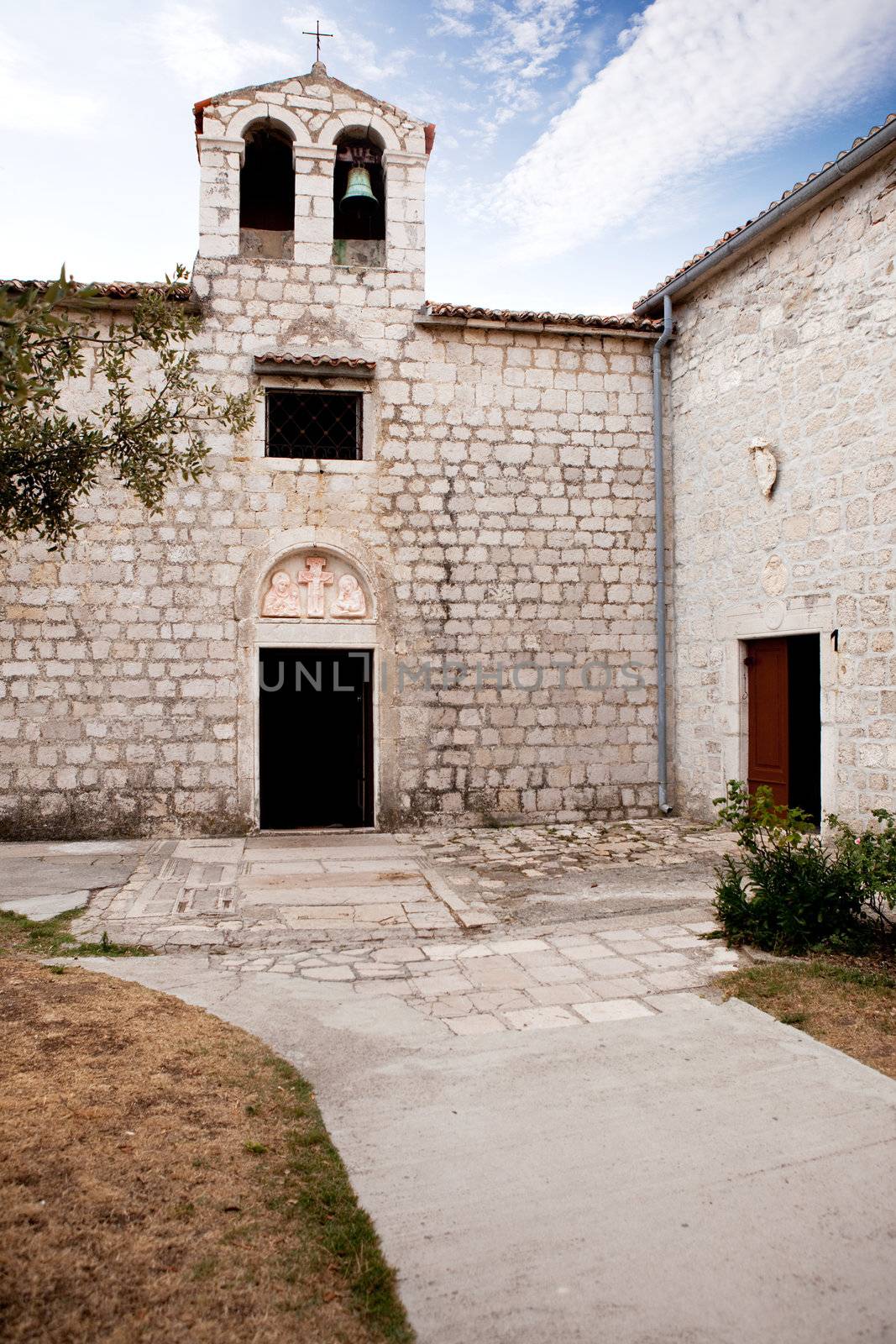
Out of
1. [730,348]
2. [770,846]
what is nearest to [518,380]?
[730,348]

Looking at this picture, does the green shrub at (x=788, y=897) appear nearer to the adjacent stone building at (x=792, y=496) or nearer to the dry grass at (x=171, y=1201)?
the adjacent stone building at (x=792, y=496)

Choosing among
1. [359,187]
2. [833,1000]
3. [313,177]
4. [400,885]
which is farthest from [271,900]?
[313,177]

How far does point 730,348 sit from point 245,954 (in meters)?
7.99

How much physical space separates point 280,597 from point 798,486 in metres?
5.51

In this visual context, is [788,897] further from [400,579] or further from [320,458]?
[320,458]

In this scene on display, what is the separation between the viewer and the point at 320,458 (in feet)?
32.9

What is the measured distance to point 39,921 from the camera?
6152 millimetres

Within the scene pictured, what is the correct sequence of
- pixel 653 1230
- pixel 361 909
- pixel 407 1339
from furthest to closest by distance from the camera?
pixel 361 909
pixel 653 1230
pixel 407 1339

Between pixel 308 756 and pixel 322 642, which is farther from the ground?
pixel 322 642

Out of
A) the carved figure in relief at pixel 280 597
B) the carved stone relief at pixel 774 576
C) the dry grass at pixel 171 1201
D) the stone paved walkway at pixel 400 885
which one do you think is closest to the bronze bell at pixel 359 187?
the carved figure in relief at pixel 280 597

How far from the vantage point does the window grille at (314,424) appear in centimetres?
999

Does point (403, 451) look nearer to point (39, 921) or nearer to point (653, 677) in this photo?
point (653, 677)

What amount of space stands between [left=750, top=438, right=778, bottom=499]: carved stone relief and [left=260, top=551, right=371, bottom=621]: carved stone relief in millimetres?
4372

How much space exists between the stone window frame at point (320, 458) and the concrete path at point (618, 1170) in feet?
21.9
